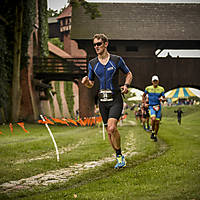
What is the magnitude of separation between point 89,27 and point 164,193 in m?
28.4

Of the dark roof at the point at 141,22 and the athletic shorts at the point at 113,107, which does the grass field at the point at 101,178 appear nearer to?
the athletic shorts at the point at 113,107

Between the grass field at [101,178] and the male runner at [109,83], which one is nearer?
the grass field at [101,178]

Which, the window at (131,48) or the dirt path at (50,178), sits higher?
the window at (131,48)

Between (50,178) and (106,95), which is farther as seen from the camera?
(106,95)

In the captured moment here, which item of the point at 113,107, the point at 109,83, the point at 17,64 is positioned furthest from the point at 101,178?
the point at 17,64

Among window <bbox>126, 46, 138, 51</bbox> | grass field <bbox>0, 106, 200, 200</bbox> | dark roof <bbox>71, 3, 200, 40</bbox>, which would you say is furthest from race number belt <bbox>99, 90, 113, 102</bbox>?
window <bbox>126, 46, 138, 51</bbox>

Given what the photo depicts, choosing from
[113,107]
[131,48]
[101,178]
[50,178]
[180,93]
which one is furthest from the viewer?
[131,48]

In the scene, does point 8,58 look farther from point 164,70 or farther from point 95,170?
point 95,170

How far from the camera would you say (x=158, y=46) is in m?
32.1

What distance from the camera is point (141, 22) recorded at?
109ft

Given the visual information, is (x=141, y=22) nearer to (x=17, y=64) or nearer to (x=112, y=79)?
(x=17, y=64)

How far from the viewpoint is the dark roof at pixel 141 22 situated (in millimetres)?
31047

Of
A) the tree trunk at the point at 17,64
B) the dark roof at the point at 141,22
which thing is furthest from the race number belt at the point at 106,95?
the dark roof at the point at 141,22

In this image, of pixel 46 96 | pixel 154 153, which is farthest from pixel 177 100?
pixel 154 153
